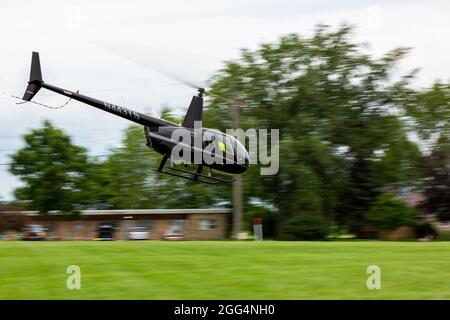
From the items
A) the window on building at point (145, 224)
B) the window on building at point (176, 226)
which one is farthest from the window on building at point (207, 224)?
the window on building at point (145, 224)

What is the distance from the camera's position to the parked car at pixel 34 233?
179ft

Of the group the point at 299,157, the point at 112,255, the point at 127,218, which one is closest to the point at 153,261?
the point at 112,255

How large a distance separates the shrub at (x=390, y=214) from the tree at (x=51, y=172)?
25.7 m

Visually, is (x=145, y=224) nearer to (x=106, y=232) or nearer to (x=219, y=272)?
(x=106, y=232)

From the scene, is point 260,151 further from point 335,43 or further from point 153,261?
point 153,261

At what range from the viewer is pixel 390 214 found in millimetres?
50281

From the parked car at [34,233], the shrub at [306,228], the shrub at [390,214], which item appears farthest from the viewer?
the parked car at [34,233]

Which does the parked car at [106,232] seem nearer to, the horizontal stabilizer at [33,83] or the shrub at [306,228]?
the shrub at [306,228]

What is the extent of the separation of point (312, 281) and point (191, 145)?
1046cm

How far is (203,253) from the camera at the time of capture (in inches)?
730

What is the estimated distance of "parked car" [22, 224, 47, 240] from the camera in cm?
5456

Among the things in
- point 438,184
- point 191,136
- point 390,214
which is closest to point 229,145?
point 191,136

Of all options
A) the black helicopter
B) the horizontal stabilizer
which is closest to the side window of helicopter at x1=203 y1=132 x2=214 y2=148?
the black helicopter
